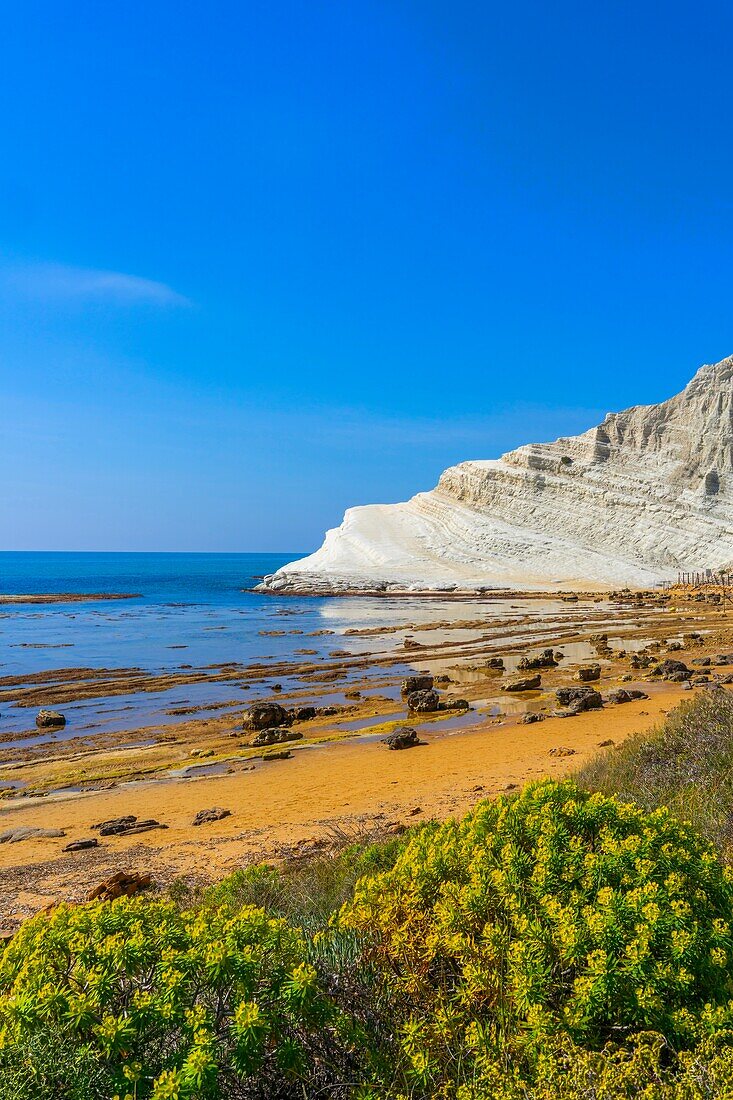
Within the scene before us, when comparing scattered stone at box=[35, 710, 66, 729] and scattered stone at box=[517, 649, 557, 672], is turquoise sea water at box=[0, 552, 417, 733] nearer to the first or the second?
scattered stone at box=[35, 710, 66, 729]

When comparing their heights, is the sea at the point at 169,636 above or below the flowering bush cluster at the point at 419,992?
below

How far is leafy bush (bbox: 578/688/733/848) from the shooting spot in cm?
Result: 512

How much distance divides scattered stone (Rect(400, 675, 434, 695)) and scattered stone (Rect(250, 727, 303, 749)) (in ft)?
18.5

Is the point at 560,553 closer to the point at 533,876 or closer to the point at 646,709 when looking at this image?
the point at 646,709

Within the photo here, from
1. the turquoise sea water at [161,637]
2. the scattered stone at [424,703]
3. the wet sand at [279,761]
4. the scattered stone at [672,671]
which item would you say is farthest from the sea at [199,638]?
the scattered stone at [672,671]

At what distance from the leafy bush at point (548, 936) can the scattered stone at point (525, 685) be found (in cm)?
1803

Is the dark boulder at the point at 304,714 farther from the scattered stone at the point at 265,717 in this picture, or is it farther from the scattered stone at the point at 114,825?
the scattered stone at the point at 114,825

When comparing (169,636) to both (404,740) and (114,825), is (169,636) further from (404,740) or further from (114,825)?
(114,825)

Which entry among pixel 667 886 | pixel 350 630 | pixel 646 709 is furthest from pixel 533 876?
pixel 350 630

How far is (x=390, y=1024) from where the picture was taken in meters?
2.61

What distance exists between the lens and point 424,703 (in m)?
18.2

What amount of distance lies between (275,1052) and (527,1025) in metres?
0.88

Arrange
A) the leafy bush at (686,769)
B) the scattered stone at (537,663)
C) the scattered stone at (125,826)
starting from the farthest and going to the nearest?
the scattered stone at (537,663), the scattered stone at (125,826), the leafy bush at (686,769)

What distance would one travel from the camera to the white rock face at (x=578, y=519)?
216 feet
